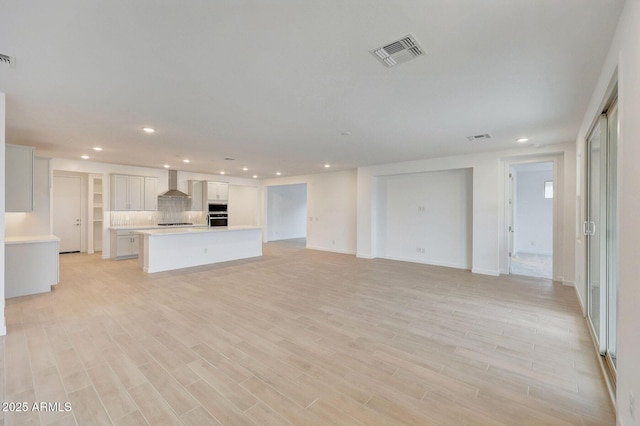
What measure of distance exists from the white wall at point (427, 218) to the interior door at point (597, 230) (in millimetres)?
3137

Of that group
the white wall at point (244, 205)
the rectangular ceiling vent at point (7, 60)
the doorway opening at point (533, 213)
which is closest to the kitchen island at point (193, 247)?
the white wall at point (244, 205)

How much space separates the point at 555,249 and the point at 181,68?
7065mm

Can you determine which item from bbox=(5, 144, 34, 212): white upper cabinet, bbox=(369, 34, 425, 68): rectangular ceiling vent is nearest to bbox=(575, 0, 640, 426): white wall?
bbox=(369, 34, 425, 68): rectangular ceiling vent

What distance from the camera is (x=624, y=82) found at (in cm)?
173

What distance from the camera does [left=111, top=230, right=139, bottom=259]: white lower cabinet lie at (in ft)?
24.5

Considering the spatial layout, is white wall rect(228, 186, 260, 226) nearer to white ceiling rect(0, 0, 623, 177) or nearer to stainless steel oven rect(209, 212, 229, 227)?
stainless steel oven rect(209, 212, 229, 227)

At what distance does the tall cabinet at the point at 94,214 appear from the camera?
8.41 meters

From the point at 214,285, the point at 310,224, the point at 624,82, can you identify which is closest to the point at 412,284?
the point at 214,285

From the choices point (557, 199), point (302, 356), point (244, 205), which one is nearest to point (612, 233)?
point (302, 356)

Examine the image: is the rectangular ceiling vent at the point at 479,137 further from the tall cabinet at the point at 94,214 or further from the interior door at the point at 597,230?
the tall cabinet at the point at 94,214

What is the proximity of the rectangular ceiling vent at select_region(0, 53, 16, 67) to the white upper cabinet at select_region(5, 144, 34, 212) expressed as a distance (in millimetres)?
2623

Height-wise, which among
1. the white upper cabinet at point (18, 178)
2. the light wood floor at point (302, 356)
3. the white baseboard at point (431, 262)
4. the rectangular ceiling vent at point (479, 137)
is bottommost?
the light wood floor at point (302, 356)

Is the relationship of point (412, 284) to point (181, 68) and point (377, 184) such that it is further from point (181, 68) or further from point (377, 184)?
point (181, 68)

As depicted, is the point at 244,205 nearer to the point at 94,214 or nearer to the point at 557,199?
the point at 94,214
